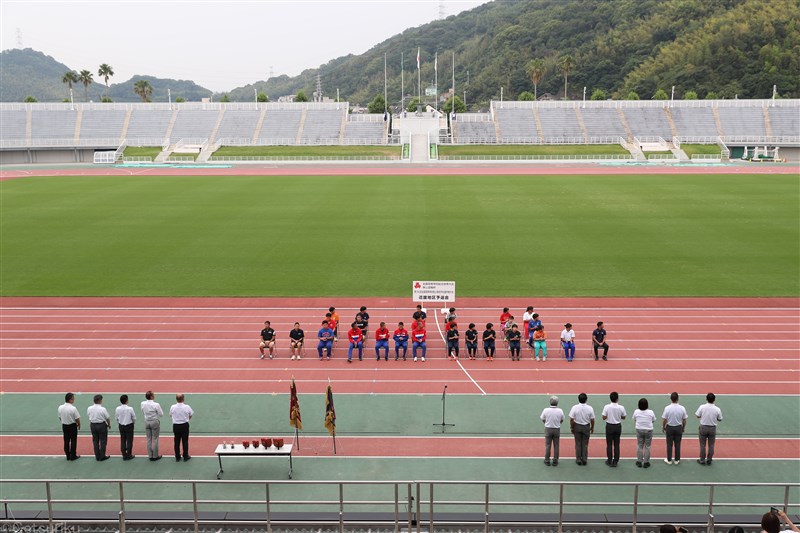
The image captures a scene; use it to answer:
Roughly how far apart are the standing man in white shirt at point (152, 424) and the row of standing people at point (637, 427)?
23.1 ft

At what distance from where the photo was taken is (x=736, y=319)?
68.5 feet

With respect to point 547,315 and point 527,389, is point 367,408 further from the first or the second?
point 547,315

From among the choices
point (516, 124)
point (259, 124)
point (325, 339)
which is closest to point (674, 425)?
point (325, 339)

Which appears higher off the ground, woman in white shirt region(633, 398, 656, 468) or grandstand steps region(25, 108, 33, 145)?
grandstand steps region(25, 108, 33, 145)

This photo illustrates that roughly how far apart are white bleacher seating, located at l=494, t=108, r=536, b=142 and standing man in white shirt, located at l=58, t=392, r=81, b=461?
246 feet

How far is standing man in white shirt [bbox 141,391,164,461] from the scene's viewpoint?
12.0 metres

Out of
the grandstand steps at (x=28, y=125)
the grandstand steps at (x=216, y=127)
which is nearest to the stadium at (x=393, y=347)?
the grandstand steps at (x=216, y=127)

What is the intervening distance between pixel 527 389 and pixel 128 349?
11.2m

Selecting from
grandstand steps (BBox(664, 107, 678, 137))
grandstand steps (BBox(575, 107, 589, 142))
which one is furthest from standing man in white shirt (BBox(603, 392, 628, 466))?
grandstand steps (BBox(664, 107, 678, 137))

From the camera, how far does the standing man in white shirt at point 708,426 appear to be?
459 inches

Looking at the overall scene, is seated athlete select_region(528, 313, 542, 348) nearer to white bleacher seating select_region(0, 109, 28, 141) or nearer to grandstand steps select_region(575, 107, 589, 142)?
grandstand steps select_region(575, 107, 589, 142)

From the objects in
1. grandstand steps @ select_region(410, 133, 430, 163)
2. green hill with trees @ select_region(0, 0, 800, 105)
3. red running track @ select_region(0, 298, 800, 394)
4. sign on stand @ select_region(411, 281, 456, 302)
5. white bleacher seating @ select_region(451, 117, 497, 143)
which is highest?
→ green hill with trees @ select_region(0, 0, 800, 105)

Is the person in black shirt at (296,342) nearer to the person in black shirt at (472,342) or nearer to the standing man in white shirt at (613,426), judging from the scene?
the person in black shirt at (472,342)

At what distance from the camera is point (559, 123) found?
8600 cm
